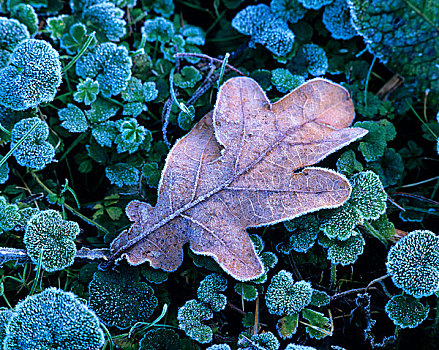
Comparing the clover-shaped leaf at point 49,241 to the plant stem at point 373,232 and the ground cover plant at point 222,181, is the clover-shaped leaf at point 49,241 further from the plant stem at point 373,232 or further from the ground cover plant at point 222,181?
the plant stem at point 373,232

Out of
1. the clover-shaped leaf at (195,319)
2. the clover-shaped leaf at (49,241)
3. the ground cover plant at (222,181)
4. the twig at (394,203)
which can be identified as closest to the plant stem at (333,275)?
the ground cover plant at (222,181)

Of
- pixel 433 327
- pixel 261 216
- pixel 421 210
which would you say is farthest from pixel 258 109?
pixel 433 327

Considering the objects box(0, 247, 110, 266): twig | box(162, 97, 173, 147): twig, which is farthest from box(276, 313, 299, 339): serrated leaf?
box(162, 97, 173, 147): twig

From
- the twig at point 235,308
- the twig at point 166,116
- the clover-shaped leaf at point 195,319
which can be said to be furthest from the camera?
the twig at point 166,116

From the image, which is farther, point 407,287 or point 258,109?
point 258,109

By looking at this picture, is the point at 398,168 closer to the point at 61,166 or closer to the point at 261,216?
the point at 261,216

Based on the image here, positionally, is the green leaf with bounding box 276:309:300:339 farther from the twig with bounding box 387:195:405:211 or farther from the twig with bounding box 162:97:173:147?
the twig with bounding box 162:97:173:147

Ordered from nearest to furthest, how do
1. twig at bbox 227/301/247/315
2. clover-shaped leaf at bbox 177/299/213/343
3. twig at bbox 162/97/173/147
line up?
clover-shaped leaf at bbox 177/299/213/343 → twig at bbox 227/301/247/315 → twig at bbox 162/97/173/147

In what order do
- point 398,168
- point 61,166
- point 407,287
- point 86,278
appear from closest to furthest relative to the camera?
point 407,287 → point 86,278 → point 398,168 → point 61,166
